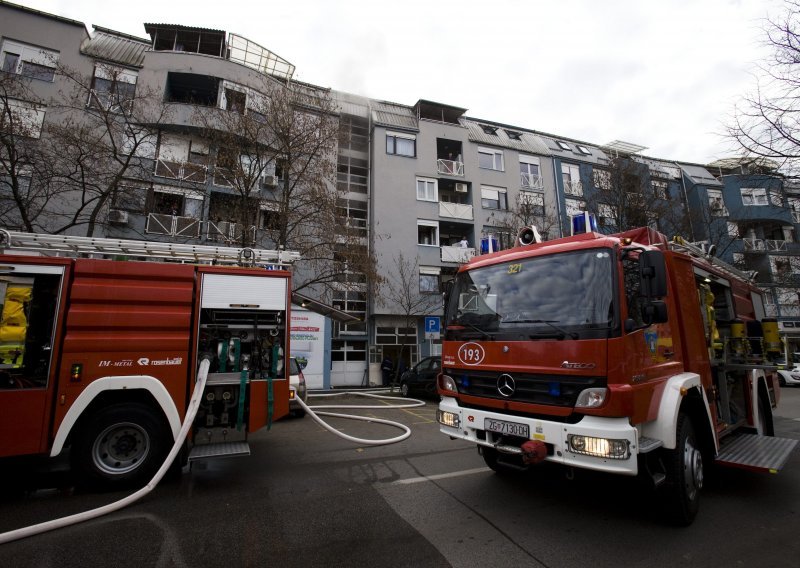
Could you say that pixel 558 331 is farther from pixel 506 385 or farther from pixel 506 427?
pixel 506 427

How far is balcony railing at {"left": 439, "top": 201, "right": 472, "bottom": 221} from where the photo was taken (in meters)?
24.1

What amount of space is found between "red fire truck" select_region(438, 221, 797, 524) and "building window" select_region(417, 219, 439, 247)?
740 inches

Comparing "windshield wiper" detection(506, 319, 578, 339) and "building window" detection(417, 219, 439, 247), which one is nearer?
"windshield wiper" detection(506, 319, 578, 339)

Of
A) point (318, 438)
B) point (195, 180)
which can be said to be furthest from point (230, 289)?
point (195, 180)

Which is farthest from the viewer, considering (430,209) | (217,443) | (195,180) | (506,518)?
(430,209)

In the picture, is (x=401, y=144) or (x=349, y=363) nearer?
(x=349, y=363)

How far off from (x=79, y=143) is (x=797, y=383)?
3192 centimetres

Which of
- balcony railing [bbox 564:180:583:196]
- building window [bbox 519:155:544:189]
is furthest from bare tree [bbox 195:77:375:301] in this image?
balcony railing [bbox 564:180:583:196]

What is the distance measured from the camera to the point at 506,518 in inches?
147

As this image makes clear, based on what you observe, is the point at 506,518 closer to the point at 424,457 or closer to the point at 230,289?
the point at 424,457

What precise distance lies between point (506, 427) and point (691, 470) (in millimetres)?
1861

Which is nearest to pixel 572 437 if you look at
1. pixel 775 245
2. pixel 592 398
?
pixel 592 398

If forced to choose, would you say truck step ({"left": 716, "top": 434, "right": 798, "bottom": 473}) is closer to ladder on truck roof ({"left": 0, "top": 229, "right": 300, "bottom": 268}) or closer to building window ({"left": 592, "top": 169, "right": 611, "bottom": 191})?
ladder on truck roof ({"left": 0, "top": 229, "right": 300, "bottom": 268})

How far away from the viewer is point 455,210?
24.3m
